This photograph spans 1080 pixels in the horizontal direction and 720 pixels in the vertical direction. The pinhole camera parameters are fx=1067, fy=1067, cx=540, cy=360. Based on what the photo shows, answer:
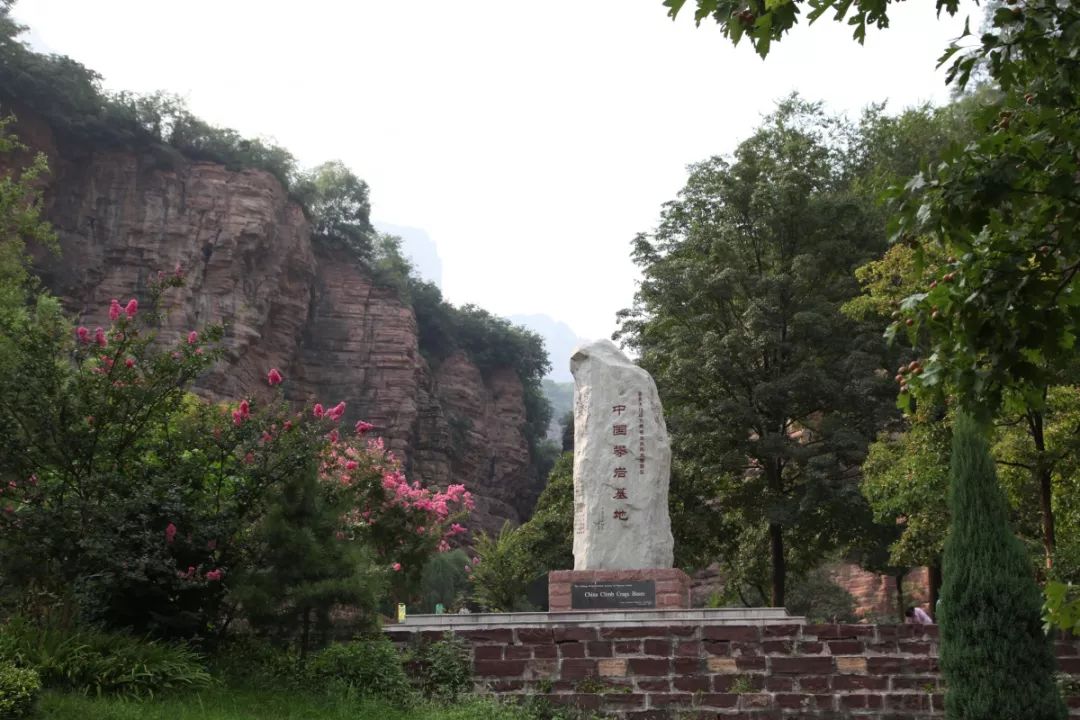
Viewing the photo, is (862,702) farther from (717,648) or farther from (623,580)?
(623,580)

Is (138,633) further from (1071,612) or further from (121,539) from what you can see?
(1071,612)

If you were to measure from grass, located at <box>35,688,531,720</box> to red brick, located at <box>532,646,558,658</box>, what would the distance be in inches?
28.6

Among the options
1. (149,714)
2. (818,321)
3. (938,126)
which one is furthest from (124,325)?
(938,126)

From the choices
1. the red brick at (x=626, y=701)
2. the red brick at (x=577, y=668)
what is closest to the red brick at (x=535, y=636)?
the red brick at (x=577, y=668)

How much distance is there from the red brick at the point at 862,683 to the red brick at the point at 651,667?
1.53 metres

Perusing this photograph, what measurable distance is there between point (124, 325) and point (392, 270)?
33.6 metres

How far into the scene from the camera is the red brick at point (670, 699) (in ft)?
31.7

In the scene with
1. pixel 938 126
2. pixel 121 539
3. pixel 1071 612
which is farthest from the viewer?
pixel 938 126

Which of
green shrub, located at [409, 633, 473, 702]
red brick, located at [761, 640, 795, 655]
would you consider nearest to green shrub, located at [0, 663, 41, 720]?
green shrub, located at [409, 633, 473, 702]

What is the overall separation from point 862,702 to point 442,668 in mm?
3805

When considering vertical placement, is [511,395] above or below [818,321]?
above

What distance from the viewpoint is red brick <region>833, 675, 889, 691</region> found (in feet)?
31.8

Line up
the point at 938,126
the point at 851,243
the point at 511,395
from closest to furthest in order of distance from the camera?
the point at 851,243 < the point at 938,126 < the point at 511,395

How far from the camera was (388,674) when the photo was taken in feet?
30.7
